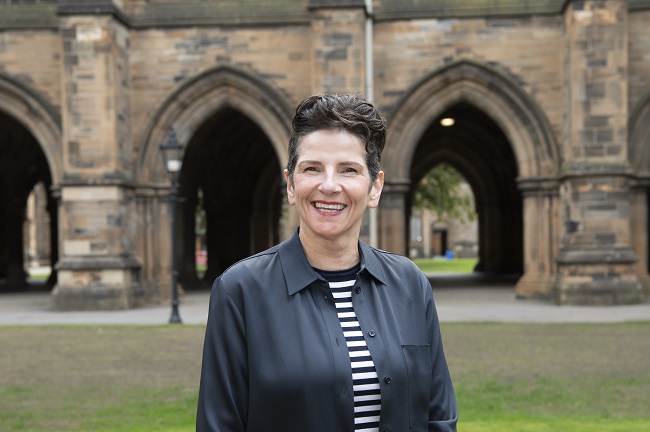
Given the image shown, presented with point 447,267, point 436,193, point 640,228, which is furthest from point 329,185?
point 447,267

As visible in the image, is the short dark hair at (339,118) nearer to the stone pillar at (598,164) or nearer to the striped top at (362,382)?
the striped top at (362,382)

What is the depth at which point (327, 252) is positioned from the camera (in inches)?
102

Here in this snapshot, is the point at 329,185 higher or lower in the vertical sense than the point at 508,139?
lower

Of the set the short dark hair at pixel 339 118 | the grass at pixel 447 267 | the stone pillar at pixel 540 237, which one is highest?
the short dark hair at pixel 339 118

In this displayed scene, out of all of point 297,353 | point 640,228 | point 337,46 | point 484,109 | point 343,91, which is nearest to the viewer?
point 297,353

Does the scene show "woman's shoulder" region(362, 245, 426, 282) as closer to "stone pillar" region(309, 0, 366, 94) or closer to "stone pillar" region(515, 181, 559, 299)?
"stone pillar" region(309, 0, 366, 94)

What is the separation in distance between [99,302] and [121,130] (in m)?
3.36

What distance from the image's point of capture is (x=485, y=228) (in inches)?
1243

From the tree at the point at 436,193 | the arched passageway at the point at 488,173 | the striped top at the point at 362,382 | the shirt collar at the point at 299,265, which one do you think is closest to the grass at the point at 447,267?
the tree at the point at 436,193

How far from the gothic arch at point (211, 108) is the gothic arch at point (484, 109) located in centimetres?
232

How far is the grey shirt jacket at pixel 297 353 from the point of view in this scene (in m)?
2.37

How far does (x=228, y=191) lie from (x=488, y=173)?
31.0 feet

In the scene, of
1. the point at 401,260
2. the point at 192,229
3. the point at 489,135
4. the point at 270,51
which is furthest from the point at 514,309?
the point at 401,260

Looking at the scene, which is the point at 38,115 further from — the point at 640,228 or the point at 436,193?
the point at 436,193
